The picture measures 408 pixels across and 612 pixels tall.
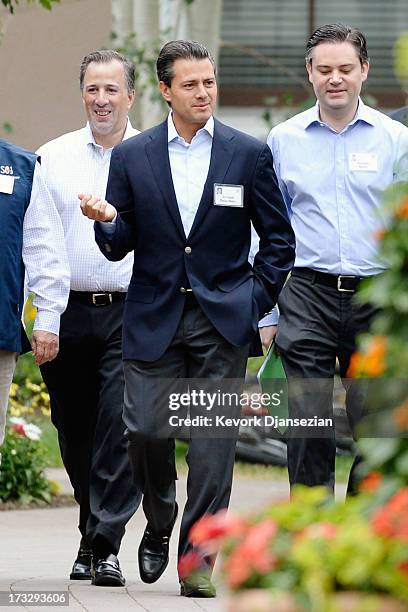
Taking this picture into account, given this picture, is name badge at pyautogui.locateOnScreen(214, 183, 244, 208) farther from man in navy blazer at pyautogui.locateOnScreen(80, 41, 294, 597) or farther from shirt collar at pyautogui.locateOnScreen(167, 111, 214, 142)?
shirt collar at pyautogui.locateOnScreen(167, 111, 214, 142)

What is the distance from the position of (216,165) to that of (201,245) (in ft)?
1.09

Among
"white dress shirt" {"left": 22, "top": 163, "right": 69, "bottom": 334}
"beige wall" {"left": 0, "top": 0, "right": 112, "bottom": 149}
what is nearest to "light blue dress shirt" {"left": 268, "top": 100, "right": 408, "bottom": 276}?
"white dress shirt" {"left": 22, "top": 163, "right": 69, "bottom": 334}

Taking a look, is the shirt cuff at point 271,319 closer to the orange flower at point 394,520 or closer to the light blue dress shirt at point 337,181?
the light blue dress shirt at point 337,181

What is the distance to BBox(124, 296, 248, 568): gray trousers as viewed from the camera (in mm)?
6543

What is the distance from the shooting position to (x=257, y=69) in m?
20.7

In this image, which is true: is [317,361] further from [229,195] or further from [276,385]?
[229,195]

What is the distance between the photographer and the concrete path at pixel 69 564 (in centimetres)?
625

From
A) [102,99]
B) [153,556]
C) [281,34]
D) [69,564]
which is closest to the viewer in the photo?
[153,556]

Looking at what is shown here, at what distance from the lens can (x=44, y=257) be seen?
6.63 meters

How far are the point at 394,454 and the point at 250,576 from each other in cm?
36

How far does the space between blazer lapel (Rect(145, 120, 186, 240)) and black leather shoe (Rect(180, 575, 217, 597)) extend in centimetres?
132

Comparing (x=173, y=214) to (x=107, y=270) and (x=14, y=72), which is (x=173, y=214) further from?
(x=14, y=72)

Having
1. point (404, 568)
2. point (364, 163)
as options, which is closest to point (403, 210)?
point (404, 568)

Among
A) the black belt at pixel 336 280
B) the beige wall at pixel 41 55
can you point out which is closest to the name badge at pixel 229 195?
the black belt at pixel 336 280
